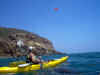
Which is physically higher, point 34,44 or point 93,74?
point 34,44

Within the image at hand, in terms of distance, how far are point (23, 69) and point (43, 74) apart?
2.04m

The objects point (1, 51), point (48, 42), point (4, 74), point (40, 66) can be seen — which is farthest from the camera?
point (48, 42)

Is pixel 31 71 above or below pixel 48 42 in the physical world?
below

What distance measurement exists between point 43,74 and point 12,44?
164 feet

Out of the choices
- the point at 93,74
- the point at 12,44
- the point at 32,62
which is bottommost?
the point at 93,74

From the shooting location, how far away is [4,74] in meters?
9.84

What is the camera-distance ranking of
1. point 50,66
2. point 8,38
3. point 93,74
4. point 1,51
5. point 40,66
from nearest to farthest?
point 93,74 → point 40,66 → point 50,66 → point 1,51 → point 8,38

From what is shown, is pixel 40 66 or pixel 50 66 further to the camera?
pixel 50 66

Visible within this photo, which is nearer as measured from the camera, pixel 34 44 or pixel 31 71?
pixel 31 71

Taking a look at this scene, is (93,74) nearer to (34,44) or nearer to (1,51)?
(1,51)

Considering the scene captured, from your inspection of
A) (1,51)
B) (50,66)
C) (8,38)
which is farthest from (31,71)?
(8,38)

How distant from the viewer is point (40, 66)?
11.3 m

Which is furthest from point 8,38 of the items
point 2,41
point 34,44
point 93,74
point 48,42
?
point 93,74

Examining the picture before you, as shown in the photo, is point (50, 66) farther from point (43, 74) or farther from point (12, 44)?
point (12, 44)
